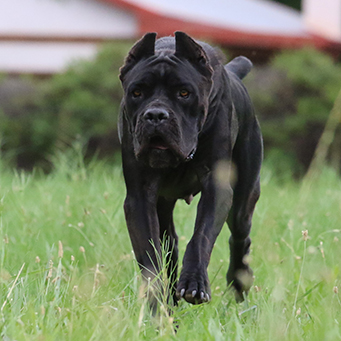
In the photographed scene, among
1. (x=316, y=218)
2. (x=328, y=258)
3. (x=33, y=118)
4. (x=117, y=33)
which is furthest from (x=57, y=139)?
(x=328, y=258)

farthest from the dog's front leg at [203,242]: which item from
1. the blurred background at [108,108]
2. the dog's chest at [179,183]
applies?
the blurred background at [108,108]

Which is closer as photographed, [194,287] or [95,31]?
[194,287]

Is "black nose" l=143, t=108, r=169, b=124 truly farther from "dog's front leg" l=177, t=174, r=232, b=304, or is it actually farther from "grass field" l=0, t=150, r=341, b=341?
"grass field" l=0, t=150, r=341, b=341

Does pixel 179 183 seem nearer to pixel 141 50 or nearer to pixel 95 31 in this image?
pixel 141 50

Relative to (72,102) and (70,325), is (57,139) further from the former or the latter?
(70,325)

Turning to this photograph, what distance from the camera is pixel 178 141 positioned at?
10.3 ft

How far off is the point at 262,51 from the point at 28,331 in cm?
1388

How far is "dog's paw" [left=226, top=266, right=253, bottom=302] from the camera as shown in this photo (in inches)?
160

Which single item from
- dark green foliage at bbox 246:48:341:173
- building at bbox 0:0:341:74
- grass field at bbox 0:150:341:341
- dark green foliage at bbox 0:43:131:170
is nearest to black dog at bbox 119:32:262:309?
grass field at bbox 0:150:341:341

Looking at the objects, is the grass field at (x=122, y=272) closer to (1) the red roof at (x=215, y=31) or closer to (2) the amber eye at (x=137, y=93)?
(2) the amber eye at (x=137, y=93)

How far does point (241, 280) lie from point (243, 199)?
0.49 metres

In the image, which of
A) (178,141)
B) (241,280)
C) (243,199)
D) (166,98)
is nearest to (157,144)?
(178,141)

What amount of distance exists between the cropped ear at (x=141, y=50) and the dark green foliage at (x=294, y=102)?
8.16 metres

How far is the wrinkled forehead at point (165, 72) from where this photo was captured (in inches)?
126
